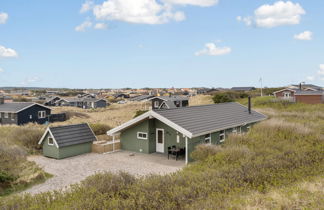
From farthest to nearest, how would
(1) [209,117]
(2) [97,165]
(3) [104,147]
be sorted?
(1) [209,117], (3) [104,147], (2) [97,165]

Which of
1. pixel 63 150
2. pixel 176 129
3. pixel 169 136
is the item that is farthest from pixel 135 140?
pixel 63 150

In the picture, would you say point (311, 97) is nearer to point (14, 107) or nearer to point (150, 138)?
point (150, 138)

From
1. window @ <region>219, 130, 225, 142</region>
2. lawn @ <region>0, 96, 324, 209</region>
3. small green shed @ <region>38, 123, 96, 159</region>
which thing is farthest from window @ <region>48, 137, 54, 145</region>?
window @ <region>219, 130, 225, 142</region>

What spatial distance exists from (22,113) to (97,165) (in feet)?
96.2

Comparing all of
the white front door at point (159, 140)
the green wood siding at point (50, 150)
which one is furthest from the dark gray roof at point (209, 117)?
the green wood siding at point (50, 150)

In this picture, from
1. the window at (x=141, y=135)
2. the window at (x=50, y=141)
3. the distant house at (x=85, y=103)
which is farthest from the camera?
the distant house at (x=85, y=103)

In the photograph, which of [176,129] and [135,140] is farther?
[135,140]

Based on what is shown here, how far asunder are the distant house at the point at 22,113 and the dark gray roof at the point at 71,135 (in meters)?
24.9

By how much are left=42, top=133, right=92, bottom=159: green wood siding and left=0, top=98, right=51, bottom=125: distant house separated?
81.3 ft

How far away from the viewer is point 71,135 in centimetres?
1741

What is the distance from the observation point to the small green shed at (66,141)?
53.9 ft

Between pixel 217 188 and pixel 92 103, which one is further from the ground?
pixel 217 188

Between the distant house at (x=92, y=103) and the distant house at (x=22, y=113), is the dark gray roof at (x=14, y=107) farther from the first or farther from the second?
the distant house at (x=92, y=103)

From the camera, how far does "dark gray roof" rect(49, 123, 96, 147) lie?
1661 centimetres
